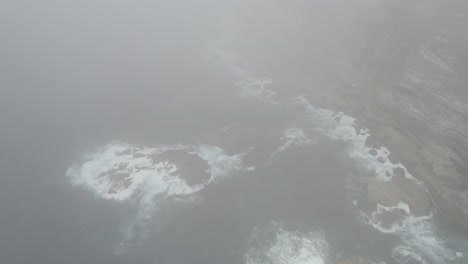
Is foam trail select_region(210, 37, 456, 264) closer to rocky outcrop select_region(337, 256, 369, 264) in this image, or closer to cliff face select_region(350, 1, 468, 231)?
cliff face select_region(350, 1, 468, 231)

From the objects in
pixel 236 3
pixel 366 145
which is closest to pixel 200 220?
pixel 366 145

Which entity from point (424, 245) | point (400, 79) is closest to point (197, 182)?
point (424, 245)

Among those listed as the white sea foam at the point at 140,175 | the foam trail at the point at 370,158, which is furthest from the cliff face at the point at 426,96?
the white sea foam at the point at 140,175

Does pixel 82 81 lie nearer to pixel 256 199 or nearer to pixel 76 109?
pixel 76 109

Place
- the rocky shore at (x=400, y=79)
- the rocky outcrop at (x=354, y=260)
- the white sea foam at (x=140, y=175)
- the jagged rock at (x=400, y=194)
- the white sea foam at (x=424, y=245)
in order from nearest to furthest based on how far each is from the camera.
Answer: the rocky outcrop at (x=354, y=260) → the white sea foam at (x=424, y=245) → the jagged rock at (x=400, y=194) → the white sea foam at (x=140, y=175) → the rocky shore at (x=400, y=79)

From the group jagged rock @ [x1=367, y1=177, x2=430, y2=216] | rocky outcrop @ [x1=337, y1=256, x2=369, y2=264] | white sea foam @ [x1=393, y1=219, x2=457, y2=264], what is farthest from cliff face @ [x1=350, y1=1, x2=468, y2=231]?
rocky outcrop @ [x1=337, y1=256, x2=369, y2=264]

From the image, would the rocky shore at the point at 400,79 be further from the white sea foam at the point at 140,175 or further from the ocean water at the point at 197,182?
the white sea foam at the point at 140,175
